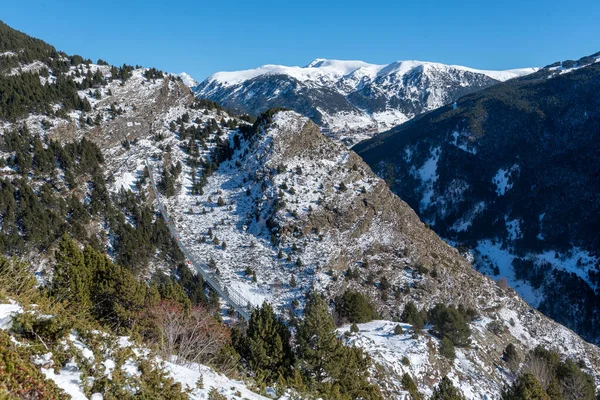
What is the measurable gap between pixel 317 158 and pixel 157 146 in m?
30.7

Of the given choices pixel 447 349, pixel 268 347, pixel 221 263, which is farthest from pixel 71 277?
pixel 447 349

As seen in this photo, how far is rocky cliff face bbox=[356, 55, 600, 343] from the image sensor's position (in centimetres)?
9025

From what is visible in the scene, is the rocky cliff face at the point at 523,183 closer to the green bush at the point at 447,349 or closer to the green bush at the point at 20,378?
the green bush at the point at 447,349

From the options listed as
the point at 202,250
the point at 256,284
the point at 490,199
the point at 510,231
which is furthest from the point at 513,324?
the point at 490,199

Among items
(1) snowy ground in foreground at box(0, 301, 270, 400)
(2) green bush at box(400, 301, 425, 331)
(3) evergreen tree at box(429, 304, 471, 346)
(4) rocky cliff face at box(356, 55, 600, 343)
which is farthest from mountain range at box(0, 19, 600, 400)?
(4) rocky cliff face at box(356, 55, 600, 343)

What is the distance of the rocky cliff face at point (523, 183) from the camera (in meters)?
90.2

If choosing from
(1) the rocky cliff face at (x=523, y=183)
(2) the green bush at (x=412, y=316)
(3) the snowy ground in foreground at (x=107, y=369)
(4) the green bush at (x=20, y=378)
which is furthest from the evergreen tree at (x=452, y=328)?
(1) the rocky cliff face at (x=523, y=183)

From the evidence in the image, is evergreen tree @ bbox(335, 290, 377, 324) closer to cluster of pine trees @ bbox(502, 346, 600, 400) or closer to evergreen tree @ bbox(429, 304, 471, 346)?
evergreen tree @ bbox(429, 304, 471, 346)

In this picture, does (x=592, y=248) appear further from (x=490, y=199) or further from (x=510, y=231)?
(x=490, y=199)

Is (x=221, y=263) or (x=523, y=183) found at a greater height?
(x=523, y=183)

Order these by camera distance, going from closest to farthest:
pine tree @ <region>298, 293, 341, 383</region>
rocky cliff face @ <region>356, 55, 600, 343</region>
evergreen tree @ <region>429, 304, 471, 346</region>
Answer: pine tree @ <region>298, 293, 341, 383</region> < evergreen tree @ <region>429, 304, 471, 346</region> < rocky cliff face @ <region>356, 55, 600, 343</region>

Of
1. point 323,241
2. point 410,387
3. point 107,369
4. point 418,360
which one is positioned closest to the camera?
point 107,369

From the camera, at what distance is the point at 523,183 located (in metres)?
121

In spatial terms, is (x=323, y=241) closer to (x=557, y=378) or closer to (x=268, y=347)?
(x=557, y=378)
